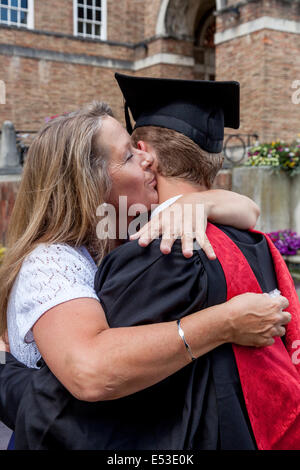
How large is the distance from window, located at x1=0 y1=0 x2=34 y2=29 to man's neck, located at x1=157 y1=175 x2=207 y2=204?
17096mm

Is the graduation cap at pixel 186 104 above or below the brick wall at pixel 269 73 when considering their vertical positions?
below

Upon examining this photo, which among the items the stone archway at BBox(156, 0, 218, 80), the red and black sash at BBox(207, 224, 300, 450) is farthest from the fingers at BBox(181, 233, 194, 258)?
the stone archway at BBox(156, 0, 218, 80)

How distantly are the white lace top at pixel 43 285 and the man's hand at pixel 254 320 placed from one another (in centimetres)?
46

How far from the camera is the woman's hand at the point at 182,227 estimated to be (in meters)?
1.56

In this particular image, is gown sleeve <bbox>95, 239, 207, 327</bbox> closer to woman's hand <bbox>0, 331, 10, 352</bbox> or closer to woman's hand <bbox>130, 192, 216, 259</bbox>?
Result: woman's hand <bbox>130, 192, 216, 259</bbox>

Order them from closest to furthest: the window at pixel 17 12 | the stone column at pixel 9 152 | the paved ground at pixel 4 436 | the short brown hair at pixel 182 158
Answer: the short brown hair at pixel 182 158
the paved ground at pixel 4 436
the stone column at pixel 9 152
the window at pixel 17 12

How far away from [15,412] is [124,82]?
137 cm

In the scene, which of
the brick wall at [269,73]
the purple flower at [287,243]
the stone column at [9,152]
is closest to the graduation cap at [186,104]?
the purple flower at [287,243]

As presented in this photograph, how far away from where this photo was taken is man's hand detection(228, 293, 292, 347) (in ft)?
4.99

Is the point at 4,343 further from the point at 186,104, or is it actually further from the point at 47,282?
the point at 186,104

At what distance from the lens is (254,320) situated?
1.54 m

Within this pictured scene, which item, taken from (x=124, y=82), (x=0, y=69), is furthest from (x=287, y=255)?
(x=0, y=69)

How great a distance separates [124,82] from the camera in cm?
216

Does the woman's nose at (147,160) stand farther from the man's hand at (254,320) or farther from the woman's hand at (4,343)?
the woman's hand at (4,343)
